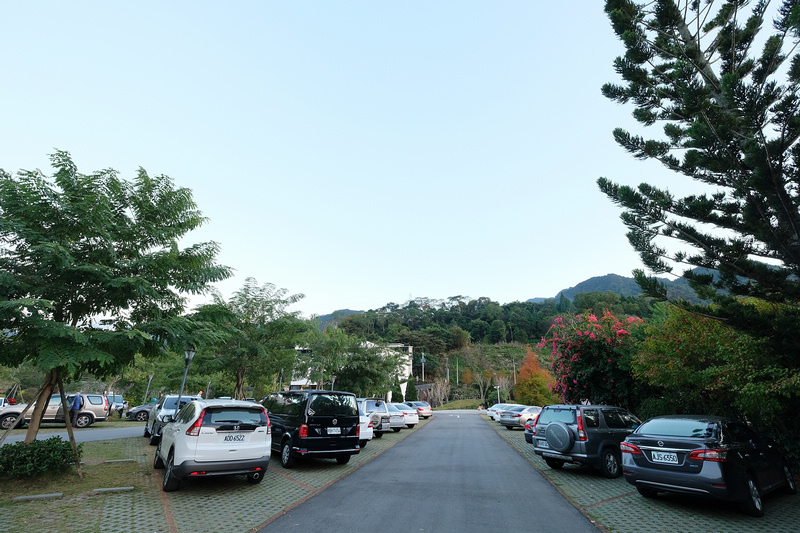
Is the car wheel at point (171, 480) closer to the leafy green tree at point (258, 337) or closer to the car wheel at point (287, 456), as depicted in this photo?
the car wheel at point (287, 456)

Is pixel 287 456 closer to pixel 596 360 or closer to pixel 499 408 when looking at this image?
pixel 596 360

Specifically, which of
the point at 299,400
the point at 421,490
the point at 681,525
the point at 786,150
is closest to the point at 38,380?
the point at 299,400

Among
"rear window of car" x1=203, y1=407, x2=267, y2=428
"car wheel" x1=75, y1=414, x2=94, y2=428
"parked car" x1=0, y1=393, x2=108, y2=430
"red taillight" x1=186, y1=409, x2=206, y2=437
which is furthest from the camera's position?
"car wheel" x1=75, y1=414, x2=94, y2=428

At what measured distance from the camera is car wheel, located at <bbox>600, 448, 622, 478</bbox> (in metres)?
8.87

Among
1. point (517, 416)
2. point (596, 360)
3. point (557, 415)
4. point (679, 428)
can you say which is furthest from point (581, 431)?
point (517, 416)

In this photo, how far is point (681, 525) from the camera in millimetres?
5617

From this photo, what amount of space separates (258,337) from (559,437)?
483 inches

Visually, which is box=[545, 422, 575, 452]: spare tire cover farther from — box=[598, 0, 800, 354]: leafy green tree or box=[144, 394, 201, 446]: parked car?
box=[144, 394, 201, 446]: parked car

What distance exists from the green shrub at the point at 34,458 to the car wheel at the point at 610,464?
1057 centimetres

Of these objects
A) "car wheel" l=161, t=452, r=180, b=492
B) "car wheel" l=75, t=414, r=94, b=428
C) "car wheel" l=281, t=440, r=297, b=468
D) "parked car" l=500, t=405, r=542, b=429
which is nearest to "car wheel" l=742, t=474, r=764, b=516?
"car wheel" l=281, t=440, r=297, b=468

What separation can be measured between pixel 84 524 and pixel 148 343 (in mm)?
3061

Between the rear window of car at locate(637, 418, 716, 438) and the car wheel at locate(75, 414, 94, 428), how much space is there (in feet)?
76.0

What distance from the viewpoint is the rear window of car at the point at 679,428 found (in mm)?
6359

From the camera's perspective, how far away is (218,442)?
7.07 metres
